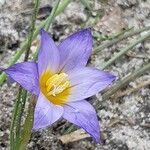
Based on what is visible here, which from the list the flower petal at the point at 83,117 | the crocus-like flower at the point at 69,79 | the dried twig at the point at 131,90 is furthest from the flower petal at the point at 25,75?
the dried twig at the point at 131,90

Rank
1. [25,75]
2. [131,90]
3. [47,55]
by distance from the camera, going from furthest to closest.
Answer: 1. [131,90]
2. [47,55]
3. [25,75]

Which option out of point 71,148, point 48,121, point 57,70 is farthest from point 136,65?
point 48,121

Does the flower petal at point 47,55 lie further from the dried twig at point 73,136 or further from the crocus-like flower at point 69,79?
the dried twig at point 73,136

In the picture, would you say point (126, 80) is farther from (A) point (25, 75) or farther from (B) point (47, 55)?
(A) point (25, 75)

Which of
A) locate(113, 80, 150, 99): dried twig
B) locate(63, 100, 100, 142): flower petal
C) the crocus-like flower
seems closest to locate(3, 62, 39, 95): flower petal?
the crocus-like flower

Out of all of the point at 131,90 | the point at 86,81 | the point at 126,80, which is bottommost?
the point at 131,90

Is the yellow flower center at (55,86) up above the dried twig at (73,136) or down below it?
above

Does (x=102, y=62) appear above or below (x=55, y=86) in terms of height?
below

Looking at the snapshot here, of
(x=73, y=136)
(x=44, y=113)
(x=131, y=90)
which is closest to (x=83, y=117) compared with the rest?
(x=44, y=113)
